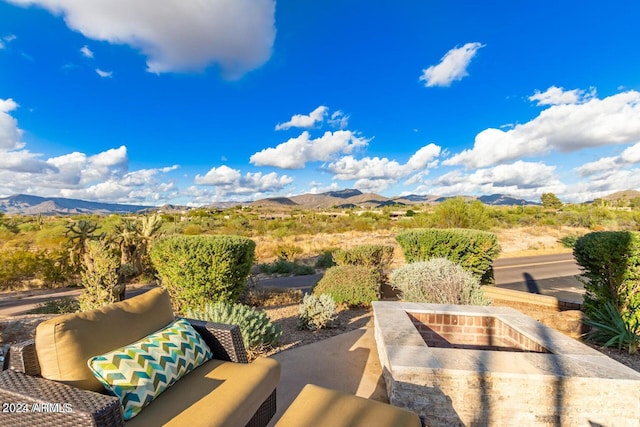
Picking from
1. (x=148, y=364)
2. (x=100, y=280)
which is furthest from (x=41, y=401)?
(x=100, y=280)

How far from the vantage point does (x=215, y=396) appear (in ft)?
7.50

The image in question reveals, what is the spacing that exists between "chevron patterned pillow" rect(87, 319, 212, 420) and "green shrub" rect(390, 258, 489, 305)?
4.00 metres

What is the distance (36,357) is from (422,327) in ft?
13.1

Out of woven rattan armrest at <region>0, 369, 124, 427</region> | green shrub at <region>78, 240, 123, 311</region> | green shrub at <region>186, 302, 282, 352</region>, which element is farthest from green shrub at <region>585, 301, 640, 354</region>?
green shrub at <region>78, 240, 123, 311</region>

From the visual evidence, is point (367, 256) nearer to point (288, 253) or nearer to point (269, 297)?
point (269, 297)

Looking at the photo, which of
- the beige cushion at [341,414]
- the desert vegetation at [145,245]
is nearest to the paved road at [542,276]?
the desert vegetation at [145,245]

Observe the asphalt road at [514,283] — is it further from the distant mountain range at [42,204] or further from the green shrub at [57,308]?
the distant mountain range at [42,204]

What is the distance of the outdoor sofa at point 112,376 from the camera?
178 centimetres

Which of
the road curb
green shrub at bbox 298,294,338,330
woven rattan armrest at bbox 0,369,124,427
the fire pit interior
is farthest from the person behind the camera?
the road curb

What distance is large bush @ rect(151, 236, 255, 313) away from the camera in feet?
18.7

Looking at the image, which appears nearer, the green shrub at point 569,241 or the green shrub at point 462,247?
the green shrub at point 569,241

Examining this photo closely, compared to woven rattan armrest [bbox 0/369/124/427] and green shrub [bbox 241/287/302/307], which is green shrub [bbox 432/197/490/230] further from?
woven rattan armrest [bbox 0/369/124/427]

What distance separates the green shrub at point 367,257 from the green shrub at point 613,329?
4.19 m

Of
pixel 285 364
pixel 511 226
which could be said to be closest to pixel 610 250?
pixel 285 364
